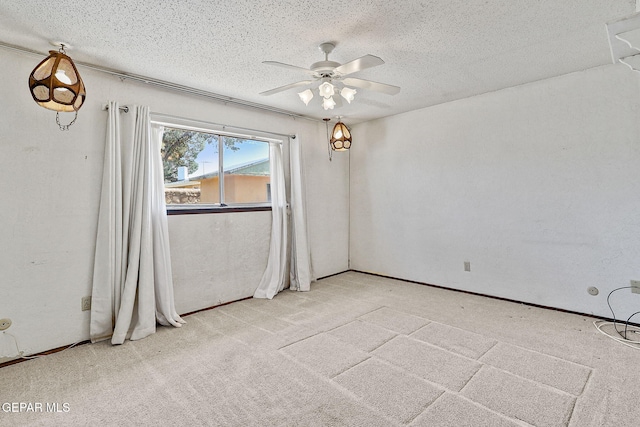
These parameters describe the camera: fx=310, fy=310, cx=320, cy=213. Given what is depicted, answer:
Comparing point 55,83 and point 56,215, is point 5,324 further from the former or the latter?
point 55,83

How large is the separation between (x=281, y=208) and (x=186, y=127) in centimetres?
145

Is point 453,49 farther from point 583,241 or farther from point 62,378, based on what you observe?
point 62,378

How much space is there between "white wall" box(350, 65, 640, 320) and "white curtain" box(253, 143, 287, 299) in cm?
153

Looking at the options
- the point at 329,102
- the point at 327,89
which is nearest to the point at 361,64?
the point at 327,89

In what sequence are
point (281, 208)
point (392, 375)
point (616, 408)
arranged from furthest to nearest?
point (281, 208) → point (392, 375) → point (616, 408)

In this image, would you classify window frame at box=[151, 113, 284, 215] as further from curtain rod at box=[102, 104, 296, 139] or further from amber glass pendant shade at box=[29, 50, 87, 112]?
amber glass pendant shade at box=[29, 50, 87, 112]

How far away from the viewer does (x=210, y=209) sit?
11.4 feet

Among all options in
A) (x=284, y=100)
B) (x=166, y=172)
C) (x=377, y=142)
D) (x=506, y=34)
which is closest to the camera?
(x=506, y=34)

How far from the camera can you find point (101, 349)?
8.30ft

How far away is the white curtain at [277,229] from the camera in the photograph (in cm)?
398

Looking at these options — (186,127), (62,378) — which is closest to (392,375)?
(62,378)

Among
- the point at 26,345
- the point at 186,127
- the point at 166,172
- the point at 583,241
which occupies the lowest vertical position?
the point at 26,345

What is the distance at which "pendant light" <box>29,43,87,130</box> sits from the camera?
2.01m

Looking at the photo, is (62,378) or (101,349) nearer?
(62,378)
